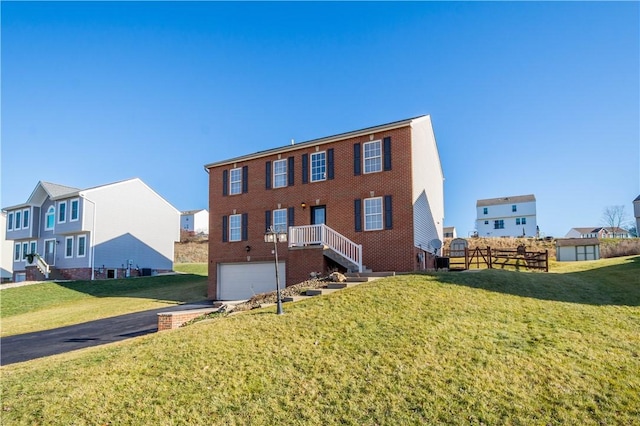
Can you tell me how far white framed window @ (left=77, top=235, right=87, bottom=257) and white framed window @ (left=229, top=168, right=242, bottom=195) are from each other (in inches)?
660

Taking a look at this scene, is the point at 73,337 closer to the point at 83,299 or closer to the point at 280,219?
the point at 280,219

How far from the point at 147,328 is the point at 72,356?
4382 millimetres

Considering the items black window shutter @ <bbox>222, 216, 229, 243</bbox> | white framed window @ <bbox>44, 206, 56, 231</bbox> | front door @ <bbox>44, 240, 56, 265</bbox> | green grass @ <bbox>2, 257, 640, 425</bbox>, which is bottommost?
green grass @ <bbox>2, 257, 640, 425</bbox>

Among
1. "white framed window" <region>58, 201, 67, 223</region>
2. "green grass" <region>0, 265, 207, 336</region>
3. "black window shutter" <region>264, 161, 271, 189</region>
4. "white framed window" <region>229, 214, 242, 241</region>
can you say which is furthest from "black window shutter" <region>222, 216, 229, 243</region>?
"white framed window" <region>58, 201, 67, 223</region>

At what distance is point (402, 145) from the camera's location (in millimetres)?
17625

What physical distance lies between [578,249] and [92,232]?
1548 inches

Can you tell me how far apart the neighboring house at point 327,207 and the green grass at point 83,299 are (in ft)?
11.9

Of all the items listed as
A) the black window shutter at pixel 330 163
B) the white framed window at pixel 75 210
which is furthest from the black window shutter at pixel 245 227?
the white framed window at pixel 75 210

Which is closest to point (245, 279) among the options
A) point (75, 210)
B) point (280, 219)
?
point (280, 219)

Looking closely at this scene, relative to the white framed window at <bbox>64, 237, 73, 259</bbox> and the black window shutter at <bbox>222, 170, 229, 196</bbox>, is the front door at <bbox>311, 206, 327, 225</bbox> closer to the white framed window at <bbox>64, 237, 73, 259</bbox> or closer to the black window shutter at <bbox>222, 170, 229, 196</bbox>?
the black window shutter at <bbox>222, 170, 229, 196</bbox>

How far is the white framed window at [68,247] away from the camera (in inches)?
1293

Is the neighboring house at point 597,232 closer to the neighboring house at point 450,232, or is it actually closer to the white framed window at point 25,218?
the neighboring house at point 450,232

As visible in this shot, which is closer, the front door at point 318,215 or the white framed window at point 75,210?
the front door at point 318,215

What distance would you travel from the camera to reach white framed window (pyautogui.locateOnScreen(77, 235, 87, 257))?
1252 inches
